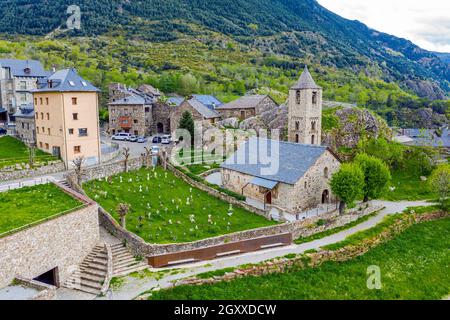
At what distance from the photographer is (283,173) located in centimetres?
3562

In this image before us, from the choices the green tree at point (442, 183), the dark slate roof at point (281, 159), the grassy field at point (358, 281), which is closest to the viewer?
the grassy field at point (358, 281)

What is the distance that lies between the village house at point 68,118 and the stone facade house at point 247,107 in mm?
25190

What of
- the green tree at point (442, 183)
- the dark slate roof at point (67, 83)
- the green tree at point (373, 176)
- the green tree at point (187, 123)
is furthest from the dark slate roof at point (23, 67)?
the green tree at point (442, 183)

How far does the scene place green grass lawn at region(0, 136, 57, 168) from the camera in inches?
1431

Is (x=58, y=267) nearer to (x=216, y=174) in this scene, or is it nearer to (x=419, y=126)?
(x=216, y=174)

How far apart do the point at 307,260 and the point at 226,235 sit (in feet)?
18.7

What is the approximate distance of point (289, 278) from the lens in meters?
25.5

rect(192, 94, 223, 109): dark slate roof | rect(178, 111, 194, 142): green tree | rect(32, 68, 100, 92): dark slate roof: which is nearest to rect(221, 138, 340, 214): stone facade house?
rect(178, 111, 194, 142): green tree

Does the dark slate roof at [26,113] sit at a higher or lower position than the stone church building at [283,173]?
higher

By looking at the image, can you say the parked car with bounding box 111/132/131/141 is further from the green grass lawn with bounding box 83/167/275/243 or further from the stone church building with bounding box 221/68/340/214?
the stone church building with bounding box 221/68/340/214

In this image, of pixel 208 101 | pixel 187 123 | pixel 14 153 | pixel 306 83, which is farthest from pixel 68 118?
pixel 208 101

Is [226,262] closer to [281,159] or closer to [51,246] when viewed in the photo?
[51,246]

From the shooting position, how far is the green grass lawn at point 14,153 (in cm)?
3634

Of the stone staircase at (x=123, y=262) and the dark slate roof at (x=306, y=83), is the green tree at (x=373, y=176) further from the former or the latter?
the stone staircase at (x=123, y=262)
